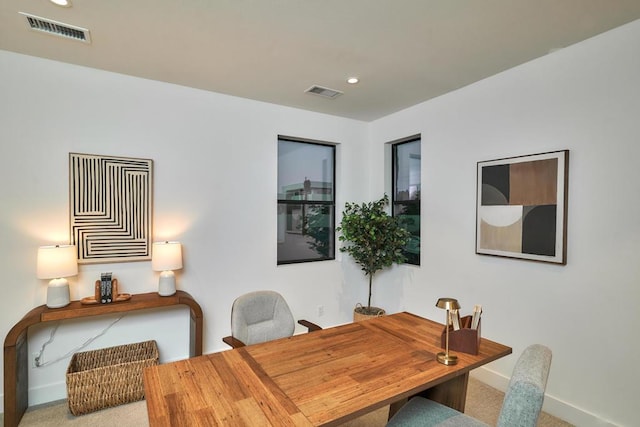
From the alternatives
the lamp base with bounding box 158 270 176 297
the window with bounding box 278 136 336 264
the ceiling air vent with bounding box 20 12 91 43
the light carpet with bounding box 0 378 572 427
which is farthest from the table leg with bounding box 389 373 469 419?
the ceiling air vent with bounding box 20 12 91 43

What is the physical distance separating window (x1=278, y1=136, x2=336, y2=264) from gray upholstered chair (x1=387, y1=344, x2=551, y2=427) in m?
2.46

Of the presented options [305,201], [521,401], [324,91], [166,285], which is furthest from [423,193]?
[166,285]

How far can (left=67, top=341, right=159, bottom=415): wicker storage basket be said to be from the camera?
8.15 feet

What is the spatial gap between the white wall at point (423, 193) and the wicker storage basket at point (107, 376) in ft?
0.39

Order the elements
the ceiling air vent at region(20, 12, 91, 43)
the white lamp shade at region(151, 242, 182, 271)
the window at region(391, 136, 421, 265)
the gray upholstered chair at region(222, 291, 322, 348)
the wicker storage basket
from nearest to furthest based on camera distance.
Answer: the ceiling air vent at region(20, 12, 91, 43), the gray upholstered chair at region(222, 291, 322, 348), the wicker storage basket, the white lamp shade at region(151, 242, 182, 271), the window at region(391, 136, 421, 265)

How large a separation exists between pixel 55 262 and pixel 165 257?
752mm

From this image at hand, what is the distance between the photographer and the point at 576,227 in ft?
7.97

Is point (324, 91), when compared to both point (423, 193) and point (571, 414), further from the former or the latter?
point (571, 414)

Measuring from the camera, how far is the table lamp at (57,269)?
8.04 feet

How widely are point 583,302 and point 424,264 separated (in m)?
1.48

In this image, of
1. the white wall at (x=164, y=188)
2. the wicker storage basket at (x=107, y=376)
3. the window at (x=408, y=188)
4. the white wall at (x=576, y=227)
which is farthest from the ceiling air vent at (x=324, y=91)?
the wicker storage basket at (x=107, y=376)

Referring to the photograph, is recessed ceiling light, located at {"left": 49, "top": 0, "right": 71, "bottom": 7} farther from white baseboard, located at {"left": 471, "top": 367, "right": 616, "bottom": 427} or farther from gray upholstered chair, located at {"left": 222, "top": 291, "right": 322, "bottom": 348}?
white baseboard, located at {"left": 471, "top": 367, "right": 616, "bottom": 427}

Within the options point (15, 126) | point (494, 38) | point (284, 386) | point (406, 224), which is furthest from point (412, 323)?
point (15, 126)

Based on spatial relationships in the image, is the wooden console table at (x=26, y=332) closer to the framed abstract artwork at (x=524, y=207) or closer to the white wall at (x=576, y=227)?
the white wall at (x=576, y=227)
